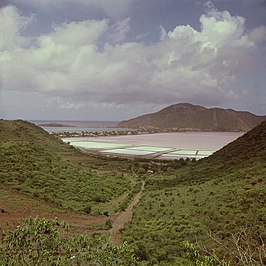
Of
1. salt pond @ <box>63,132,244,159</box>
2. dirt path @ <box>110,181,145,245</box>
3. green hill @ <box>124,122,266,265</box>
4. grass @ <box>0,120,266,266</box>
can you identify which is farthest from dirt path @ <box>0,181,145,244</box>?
salt pond @ <box>63,132,244,159</box>

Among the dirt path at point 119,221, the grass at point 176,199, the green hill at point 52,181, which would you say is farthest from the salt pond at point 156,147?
the dirt path at point 119,221

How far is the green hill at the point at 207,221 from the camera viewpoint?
14773 mm

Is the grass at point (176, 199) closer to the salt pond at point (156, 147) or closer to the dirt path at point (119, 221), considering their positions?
the dirt path at point (119, 221)

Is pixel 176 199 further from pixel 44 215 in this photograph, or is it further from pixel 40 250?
pixel 40 250

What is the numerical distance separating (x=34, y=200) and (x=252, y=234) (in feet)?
55.3

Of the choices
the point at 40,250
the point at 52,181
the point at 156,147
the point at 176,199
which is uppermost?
the point at 40,250

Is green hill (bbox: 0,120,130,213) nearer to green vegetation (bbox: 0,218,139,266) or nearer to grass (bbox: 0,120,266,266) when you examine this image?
grass (bbox: 0,120,266,266)

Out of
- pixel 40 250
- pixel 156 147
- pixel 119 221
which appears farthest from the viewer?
pixel 156 147

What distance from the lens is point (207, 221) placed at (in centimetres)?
2030

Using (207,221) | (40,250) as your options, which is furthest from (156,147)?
(40,250)

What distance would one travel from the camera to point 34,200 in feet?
85.3

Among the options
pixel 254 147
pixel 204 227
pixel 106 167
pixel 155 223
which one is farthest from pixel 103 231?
pixel 106 167

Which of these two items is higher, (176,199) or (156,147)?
(156,147)

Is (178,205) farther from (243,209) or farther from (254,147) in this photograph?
(254,147)
